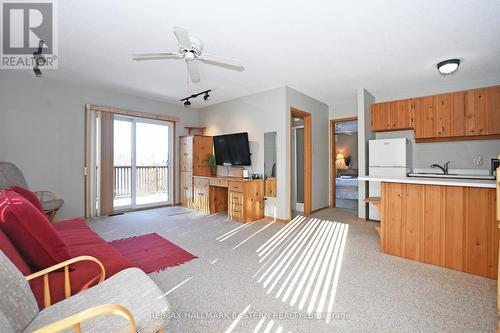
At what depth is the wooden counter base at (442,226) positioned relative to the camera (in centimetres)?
223

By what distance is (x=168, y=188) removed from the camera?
5797 mm

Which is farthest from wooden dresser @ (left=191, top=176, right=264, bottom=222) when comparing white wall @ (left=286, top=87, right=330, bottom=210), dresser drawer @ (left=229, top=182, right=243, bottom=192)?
white wall @ (left=286, top=87, right=330, bottom=210)

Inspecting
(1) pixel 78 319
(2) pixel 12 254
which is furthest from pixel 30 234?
(1) pixel 78 319

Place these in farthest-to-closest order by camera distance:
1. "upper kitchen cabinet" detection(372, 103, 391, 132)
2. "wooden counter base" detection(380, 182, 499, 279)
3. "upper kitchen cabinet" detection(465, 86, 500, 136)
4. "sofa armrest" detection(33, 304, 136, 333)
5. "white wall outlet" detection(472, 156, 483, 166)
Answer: "upper kitchen cabinet" detection(372, 103, 391, 132), "white wall outlet" detection(472, 156, 483, 166), "upper kitchen cabinet" detection(465, 86, 500, 136), "wooden counter base" detection(380, 182, 499, 279), "sofa armrest" detection(33, 304, 136, 333)

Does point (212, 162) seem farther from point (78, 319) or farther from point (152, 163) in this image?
point (78, 319)

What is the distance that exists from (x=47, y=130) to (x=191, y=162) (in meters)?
2.71

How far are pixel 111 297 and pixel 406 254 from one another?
3.06 metres

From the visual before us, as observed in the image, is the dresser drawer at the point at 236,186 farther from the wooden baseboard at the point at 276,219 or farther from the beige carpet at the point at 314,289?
the beige carpet at the point at 314,289

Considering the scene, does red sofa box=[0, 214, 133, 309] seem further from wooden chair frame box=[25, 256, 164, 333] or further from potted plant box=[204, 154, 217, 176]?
potted plant box=[204, 154, 217, 176]

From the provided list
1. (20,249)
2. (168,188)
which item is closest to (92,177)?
(168,188)

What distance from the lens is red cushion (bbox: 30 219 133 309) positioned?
1.40 m

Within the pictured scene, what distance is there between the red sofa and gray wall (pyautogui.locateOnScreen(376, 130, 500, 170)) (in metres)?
5.22

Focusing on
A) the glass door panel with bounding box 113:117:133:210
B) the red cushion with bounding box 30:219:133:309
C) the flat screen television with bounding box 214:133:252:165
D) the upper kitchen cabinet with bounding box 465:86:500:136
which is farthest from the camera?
the glass door panel with bounding box 113:117:133:210

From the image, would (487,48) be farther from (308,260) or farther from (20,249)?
(20,249)
